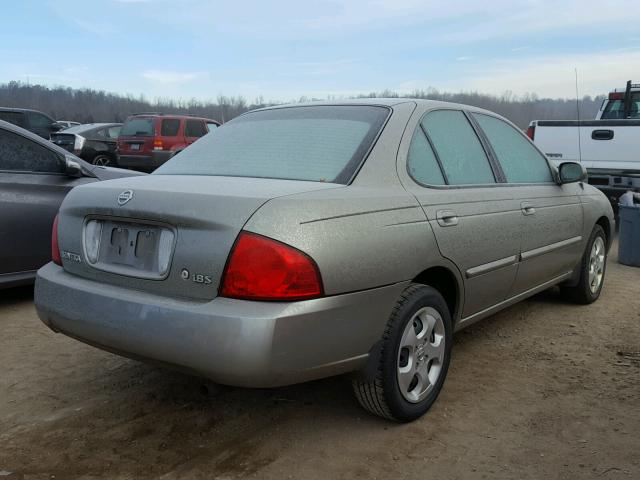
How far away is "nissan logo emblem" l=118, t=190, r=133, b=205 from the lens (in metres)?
2.72

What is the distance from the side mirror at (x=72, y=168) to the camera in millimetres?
5375

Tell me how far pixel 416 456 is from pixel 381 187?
4.00 feet

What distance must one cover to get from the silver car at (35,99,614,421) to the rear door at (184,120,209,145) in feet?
44.1

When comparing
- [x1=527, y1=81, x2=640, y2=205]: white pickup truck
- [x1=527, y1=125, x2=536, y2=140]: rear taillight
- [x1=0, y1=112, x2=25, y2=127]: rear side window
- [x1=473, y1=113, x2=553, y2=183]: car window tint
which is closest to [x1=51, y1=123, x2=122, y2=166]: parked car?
[x1=0, y1=112, x2=25, y2=127]: rear side window

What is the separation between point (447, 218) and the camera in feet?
10.3

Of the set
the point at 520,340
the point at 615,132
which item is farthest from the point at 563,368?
the point at 615,132

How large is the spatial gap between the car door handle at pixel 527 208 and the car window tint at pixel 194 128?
1382 centimetres

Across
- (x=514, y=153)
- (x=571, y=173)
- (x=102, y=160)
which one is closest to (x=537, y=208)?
(x=514, y=153)

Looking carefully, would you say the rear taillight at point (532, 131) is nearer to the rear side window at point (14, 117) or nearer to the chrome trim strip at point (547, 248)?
the chrome trim strip at point (547, 248)

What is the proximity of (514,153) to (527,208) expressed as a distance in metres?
0.48

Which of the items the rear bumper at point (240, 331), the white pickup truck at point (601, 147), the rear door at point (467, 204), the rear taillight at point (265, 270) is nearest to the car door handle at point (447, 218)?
the rear door at point (467, 204)

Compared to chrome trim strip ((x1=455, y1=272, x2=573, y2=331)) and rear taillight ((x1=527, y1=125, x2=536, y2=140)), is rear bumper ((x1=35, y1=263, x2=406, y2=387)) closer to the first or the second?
chrome trim strip ((x1=455, y1=272, x2=573, y2=331))

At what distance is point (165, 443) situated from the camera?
2.81 metres

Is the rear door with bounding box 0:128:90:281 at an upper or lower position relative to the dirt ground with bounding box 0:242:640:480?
upper
